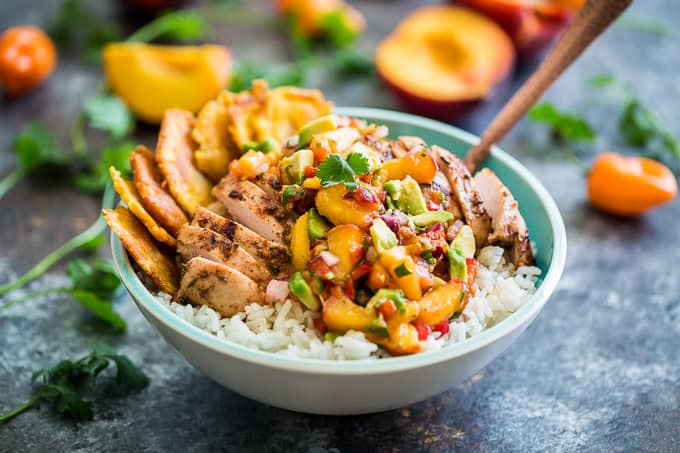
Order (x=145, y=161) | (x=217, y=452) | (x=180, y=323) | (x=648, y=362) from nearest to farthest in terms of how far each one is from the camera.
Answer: (x=180, y=323) → (x=217, y=452) → (x=145, y=161) → (x=648, y=362)

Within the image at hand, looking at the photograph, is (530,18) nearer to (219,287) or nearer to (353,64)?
(353,64)

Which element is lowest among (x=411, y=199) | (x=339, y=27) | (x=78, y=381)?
(x=339, y=27)

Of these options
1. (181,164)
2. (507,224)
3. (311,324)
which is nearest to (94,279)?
(181,164)

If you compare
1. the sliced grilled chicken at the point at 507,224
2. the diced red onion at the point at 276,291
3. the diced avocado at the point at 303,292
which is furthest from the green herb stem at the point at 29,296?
the sliced grilled chicken at the point at 507,224

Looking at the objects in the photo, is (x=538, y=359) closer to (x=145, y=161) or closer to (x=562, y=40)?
(x=562, y=40)

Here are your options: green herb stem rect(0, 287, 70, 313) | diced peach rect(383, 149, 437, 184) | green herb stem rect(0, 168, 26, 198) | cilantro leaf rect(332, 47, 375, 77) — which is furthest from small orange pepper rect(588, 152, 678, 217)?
green herb stem rect(0, 168, 26, 198)

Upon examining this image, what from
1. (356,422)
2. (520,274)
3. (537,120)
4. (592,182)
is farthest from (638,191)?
(356,422)
